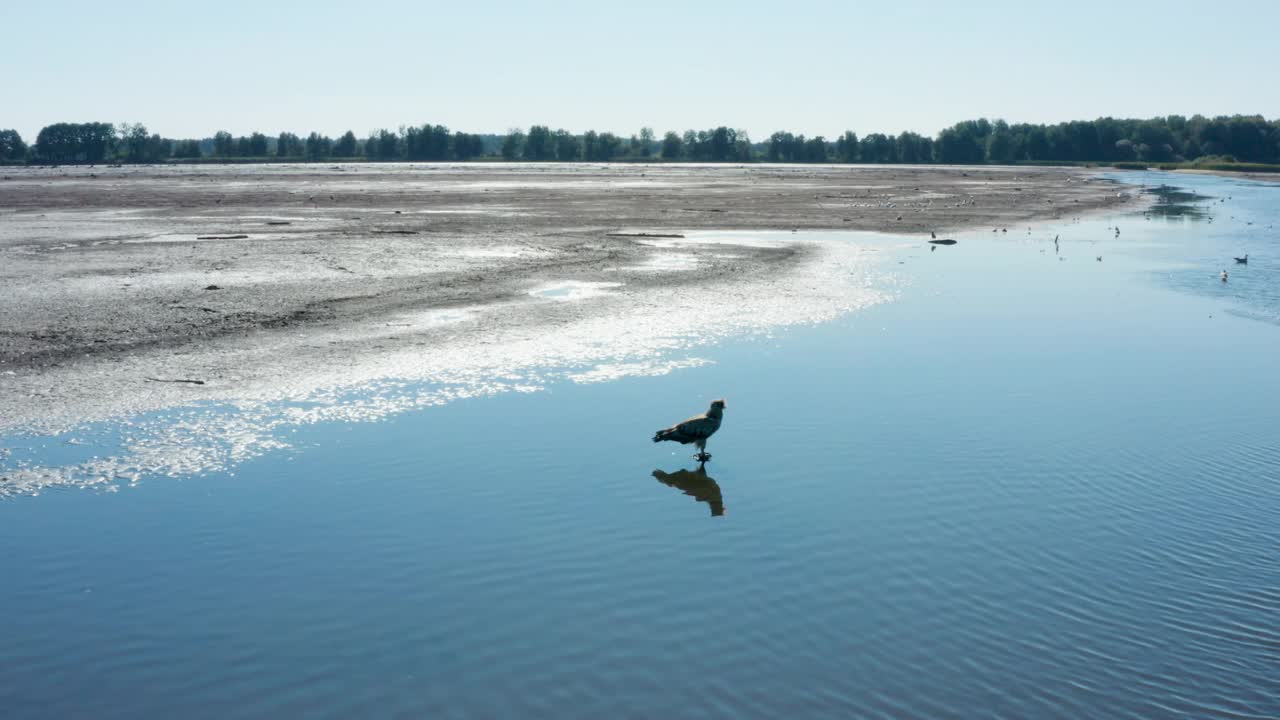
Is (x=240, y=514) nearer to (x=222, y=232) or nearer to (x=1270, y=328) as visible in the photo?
(x=1270, y=328)

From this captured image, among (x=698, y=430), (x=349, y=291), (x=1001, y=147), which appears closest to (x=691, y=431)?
(x=698, y=430)

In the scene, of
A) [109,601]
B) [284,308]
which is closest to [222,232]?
[284,308]

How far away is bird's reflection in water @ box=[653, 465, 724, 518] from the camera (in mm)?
11148

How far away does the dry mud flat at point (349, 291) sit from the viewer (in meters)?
Result: 16.7

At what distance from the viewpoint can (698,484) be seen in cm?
1169

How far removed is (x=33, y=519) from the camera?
1062cm

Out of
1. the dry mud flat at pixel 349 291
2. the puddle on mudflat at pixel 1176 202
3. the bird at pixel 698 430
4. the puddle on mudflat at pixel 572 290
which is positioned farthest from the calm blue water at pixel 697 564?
the puddle on mudflat at pixel 1176 202

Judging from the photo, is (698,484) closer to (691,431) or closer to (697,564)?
(691,431)

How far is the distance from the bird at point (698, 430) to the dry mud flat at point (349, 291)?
5.65 metres

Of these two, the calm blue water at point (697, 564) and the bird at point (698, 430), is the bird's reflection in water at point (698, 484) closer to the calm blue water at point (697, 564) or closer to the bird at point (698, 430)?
the calm blue water at point (697, 564)

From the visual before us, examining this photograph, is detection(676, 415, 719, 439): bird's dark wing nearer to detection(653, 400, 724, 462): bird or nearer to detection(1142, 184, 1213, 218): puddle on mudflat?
detection(653, 400, 724, 462): bird

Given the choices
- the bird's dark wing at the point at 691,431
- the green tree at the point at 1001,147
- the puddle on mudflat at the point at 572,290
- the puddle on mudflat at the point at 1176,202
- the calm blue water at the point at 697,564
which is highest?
the green tree at the point at 1001,147

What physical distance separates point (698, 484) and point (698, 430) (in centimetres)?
97

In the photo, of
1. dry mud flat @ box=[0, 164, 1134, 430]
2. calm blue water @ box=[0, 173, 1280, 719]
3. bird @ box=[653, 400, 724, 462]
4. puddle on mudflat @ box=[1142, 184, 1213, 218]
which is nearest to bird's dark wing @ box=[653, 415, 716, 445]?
bird @ box=[653, 400, 724, 462]
